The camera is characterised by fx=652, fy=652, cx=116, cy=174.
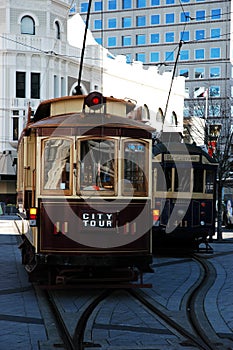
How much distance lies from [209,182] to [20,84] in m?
28.1

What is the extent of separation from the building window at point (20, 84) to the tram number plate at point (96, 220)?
34.7m

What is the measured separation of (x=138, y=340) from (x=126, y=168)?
3476 mm

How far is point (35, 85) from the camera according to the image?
44.2m

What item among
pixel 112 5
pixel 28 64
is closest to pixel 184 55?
pixel 112 5

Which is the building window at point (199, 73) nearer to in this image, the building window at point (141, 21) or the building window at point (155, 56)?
the building window at point (155, 56)

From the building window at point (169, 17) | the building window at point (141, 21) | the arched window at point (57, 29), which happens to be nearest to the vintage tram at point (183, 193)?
the arched window at point (57, 29)

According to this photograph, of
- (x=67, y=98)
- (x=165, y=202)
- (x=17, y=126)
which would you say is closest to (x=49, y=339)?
(x=67, y=98)

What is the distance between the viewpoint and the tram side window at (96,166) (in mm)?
10453

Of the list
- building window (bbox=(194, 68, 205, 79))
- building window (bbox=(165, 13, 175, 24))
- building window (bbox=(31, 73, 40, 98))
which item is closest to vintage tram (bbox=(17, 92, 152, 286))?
building window (bbox=(31, 73, 40, 98))

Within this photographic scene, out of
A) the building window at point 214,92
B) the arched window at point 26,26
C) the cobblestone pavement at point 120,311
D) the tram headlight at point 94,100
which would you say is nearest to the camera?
the cobblestone pavement at point 120,311

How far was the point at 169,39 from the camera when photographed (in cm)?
7856

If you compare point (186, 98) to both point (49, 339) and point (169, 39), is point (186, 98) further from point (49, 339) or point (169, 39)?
point (49, 339)

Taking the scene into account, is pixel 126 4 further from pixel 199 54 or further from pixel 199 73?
pixel 199 73

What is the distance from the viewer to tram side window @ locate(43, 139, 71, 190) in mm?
10430
